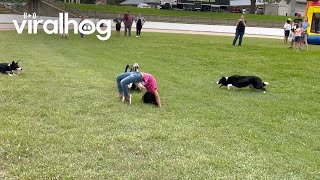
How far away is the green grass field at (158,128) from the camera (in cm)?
532

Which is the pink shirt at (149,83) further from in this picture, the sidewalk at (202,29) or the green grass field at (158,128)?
the sidewalk at (202,29)

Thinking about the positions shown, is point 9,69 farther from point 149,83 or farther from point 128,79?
point 149,83

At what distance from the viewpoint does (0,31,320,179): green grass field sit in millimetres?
5324

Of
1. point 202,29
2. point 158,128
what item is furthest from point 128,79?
point 202,29

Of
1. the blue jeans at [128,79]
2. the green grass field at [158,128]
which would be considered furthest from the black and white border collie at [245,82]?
the blue jeans at [128,79]

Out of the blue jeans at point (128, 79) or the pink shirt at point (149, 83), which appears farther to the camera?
the pink shirt at point (149, 83)

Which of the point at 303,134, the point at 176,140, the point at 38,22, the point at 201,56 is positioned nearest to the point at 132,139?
the point at 176,140

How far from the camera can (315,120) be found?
8.40 metres

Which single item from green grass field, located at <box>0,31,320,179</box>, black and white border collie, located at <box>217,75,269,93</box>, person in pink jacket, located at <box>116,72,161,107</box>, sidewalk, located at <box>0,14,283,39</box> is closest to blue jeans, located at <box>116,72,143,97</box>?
person in pink jacket, located at <box>116,72,161,107</box>

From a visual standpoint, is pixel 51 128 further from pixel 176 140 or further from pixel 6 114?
pixel 176 140

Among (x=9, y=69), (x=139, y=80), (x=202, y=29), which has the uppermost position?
(x=202, y=29)

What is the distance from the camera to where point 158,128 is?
707 cm

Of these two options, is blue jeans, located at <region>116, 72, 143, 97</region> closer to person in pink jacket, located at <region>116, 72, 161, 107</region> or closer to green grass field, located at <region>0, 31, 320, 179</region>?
person in pink jacket, located at <region>116, 72, 161, 107</region>

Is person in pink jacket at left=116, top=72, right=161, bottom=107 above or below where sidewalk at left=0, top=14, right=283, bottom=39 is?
below
